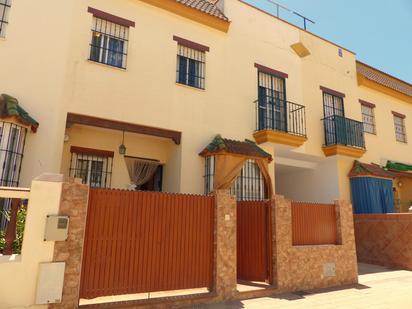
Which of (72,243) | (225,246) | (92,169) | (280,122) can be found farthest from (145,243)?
(280,122)

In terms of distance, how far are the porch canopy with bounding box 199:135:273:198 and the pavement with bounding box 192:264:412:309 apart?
3829 mm

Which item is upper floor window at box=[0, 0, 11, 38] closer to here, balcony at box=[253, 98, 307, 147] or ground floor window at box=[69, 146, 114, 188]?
ground floor window at box=[69, 146, 114, 188]

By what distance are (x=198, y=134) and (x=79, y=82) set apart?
3840 millimetres

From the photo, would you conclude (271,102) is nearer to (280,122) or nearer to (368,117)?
(280,122)

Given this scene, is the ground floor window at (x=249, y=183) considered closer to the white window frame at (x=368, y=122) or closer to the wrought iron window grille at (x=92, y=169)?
the wrought iron window grille at (x=92, y=169)

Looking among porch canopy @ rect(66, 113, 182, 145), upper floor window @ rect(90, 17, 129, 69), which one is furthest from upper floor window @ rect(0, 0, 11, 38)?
porch canopy @ rect(66, 113, 182, 145)

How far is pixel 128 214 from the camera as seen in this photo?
5863 mm

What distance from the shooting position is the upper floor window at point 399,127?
17.2 meters

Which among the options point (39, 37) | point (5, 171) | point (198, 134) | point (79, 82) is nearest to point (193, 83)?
point (198, 134)

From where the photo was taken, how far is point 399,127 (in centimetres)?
1741

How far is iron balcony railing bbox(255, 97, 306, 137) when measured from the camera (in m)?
11.9

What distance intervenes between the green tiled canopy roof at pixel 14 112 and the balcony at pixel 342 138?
10.7m

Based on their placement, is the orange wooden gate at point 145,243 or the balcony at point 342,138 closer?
the orange wooden gate at point 145,243

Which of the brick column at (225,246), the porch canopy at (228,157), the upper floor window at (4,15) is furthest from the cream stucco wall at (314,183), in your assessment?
the upper floor window at (4,15)
